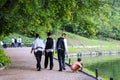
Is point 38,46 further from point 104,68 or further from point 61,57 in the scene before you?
point 104,68

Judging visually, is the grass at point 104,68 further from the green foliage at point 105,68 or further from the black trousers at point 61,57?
the black trousers at point 61,57

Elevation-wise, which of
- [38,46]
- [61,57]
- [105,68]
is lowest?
[105,68]

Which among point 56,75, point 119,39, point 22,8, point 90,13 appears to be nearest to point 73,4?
point 90,13

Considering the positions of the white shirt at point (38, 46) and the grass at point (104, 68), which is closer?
the white shirt at point (38, 46)

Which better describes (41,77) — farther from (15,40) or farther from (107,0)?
(15,40)

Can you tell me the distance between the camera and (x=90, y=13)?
21.4 metres

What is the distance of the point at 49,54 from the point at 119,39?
203 feet

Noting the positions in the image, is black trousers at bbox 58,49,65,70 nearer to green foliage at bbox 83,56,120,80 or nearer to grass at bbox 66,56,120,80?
grass at bbox 66,56,120,80

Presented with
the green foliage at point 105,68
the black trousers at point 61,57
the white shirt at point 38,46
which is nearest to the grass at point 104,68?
the green foliage at point 105,68

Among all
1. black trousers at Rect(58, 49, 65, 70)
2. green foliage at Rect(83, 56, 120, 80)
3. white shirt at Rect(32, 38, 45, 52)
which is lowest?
green foliage at Rect(83, 56, 120, 80)

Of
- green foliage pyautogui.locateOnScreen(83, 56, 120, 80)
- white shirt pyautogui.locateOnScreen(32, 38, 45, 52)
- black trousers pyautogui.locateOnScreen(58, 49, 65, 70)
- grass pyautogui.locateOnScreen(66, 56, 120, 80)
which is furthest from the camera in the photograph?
green foliage pyautogui.locateOnScreen(83, 56, 120, 80)

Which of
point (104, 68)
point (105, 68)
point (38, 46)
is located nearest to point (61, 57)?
point (38, 46)

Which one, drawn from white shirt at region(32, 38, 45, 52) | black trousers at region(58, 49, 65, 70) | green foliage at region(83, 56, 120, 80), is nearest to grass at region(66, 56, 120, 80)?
→ green foliage at region(83, 56, 120, 80)

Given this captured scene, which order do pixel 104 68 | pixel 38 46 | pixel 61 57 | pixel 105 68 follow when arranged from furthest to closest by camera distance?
pixel 105 68
pixel 104 68
pixel 61 57
pixel 38 46
